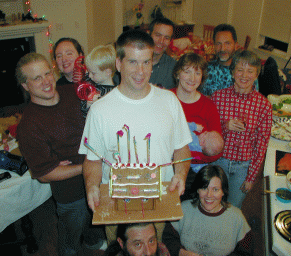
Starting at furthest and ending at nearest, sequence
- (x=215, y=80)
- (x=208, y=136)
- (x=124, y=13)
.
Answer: (x=124, y=13)
(x=215, y=80)
(x=208, y=136)

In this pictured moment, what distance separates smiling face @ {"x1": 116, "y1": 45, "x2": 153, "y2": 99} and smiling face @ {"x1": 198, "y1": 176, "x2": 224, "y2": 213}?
0.83m

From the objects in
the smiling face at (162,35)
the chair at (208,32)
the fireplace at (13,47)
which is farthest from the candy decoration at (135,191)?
the chair at (208,32)

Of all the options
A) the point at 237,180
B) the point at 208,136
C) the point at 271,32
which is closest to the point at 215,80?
the point at 208,136

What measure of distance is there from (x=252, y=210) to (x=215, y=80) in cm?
152

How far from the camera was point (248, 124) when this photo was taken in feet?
6.53

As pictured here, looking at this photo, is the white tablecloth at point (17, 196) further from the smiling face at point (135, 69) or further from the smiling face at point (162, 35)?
the smiling face at point (162, 35)

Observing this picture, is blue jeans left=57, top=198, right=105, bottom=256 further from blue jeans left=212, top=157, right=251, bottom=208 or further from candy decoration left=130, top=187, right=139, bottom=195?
blue jeans left=212, top=157, right=251, bottom=208

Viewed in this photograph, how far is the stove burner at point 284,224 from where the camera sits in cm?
146

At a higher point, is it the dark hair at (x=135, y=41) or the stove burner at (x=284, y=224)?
the dark hair at (x=135, y=41)

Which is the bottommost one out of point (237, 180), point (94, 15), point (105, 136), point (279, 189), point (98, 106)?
point (237, 180)

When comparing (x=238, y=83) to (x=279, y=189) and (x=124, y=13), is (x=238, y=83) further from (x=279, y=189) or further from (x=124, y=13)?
(x=124, y=13)

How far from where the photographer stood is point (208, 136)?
1746mm

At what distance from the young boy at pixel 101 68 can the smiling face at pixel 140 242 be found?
949 mm

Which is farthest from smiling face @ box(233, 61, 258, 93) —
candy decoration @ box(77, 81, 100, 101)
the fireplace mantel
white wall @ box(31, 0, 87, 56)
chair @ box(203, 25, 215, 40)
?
chair @ box(203, 25, 215, 40)
